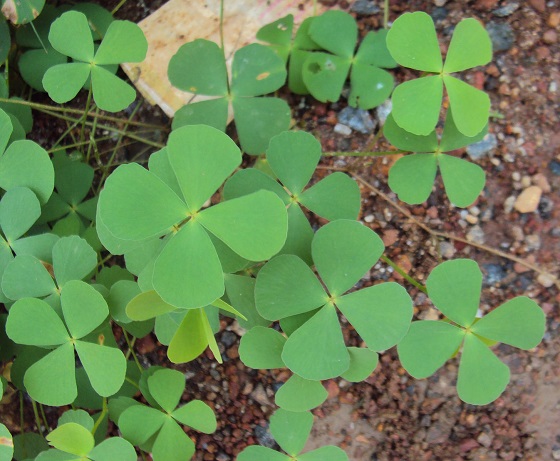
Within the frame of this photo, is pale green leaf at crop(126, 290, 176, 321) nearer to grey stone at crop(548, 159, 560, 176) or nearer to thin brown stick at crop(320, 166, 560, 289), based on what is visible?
thin brown stick at crop(320, 166, 560, 289)

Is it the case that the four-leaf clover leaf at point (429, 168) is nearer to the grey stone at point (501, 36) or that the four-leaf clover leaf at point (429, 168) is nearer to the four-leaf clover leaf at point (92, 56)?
the grey stone at point (501, 36)

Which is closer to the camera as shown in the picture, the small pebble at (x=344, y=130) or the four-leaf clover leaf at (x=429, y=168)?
the four-leaf clover leaf at (x=429, y=168)

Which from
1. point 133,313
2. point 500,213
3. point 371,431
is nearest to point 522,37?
point 500,213

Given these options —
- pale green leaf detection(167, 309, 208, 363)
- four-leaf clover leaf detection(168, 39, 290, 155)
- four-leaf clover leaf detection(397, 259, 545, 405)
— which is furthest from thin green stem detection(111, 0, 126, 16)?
four-leaf clover leaf detection(397, 259, 545, 405)

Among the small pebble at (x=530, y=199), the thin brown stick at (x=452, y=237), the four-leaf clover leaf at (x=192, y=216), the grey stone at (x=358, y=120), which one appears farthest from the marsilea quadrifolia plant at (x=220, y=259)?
the small pebble at (x=530, y=199)

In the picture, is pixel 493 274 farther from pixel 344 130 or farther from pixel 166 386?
pixel 166 386

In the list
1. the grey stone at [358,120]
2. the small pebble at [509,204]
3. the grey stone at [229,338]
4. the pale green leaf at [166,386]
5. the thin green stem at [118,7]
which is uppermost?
the thin green stem at [118,7]

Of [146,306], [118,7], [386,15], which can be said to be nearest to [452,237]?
[386,15]
